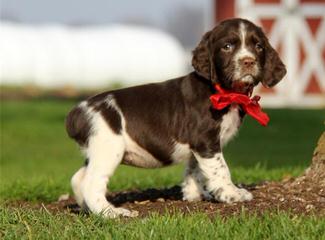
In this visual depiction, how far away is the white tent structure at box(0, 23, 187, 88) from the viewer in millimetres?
38344

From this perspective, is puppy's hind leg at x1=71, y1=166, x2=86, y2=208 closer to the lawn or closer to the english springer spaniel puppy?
the english springer spaniel puppy

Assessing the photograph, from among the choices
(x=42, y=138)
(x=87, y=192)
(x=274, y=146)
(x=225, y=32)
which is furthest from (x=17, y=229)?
(x=42, y=138)

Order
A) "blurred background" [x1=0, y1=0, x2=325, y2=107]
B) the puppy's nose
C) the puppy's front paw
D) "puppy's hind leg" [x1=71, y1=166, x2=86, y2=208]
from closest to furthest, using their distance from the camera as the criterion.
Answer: the puppy's nose, the puppy's front paw, "puppy's hind leg" [x1=71, y1=166, x2=86, y2=208], "blurred background" [x1=0, y1=0, x2=325, y2=107]

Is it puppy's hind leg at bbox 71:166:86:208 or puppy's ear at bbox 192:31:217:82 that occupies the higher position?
puppy's ear at bbox 192:31:217:82

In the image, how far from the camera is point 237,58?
285 inches

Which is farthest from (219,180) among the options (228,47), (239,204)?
(228,47)

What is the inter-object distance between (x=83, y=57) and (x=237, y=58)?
→ 3348 centimetres

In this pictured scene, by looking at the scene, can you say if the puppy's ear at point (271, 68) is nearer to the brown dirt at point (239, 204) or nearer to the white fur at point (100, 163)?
the brown dirt at point (239, 204)

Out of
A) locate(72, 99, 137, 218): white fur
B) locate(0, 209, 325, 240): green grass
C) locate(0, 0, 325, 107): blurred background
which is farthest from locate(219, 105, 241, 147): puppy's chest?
locate(0, 0, 325, 107): blurred background

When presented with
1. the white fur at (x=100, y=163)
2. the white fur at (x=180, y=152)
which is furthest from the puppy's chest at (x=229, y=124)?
the white fur at (x=100, y=163)

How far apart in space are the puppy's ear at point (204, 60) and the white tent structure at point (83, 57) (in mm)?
30668

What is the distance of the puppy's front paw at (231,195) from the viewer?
7473mm

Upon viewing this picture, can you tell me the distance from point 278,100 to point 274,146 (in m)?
12.2

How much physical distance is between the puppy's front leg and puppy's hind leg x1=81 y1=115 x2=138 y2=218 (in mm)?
655
